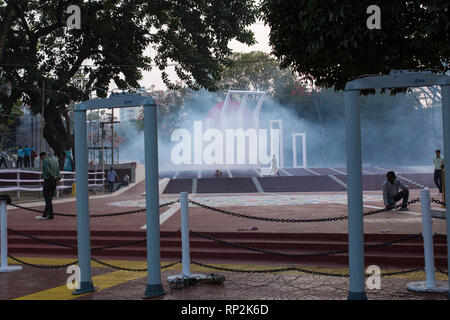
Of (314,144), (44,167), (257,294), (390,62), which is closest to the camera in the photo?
(257,294)

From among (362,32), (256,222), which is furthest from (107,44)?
(362,32)

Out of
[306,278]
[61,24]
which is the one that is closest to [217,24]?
[61,24]

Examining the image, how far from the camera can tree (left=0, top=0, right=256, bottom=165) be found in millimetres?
21531

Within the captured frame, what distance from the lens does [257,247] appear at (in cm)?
931

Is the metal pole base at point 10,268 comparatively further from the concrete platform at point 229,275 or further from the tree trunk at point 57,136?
the tree trunk at point 57,136

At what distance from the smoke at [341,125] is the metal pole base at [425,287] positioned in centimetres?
3915

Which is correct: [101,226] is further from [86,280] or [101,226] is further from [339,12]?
[339,12]

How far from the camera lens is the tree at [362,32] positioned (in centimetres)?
751

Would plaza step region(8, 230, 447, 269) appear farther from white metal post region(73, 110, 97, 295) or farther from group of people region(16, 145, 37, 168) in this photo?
group of people region(16, 145, 37, 168)

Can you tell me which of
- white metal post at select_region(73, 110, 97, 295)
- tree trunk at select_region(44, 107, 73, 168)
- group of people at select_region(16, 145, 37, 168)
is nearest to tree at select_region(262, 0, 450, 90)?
white metal post at select_region(73, 110, 97, 295)

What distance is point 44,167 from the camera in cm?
1286

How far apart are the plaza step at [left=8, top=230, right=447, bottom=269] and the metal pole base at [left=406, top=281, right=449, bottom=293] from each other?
5.46ft

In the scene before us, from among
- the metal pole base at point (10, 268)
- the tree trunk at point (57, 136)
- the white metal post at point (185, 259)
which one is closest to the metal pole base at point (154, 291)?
the white metal post at point (185, 259)

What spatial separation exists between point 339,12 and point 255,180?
23640 millimetres
